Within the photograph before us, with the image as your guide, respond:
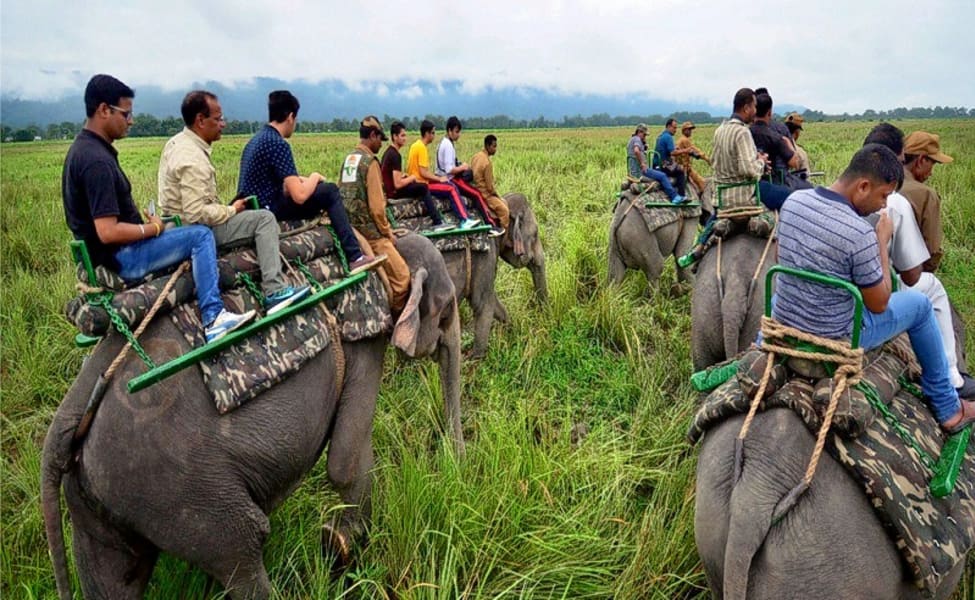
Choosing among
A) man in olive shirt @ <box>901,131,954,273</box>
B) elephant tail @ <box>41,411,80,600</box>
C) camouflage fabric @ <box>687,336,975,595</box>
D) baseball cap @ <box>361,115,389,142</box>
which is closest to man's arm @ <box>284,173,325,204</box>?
baseball cap @ <box>361,115,389,142</box>

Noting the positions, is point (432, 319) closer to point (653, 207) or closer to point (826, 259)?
point (826, 259)

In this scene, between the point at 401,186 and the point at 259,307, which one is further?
the point at 401,186

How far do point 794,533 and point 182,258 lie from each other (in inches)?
109

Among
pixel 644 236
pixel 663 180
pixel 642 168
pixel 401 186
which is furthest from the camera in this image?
pixel 642 168

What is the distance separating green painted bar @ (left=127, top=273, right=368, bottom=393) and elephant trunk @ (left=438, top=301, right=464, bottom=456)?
138cm

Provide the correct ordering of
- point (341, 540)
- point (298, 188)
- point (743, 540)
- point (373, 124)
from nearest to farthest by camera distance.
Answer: point (743, 540) < point (341, 540) < point (298, 188) < point (373, 124)

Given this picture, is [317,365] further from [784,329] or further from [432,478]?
[784,329]

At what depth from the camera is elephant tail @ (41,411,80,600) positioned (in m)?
2.48

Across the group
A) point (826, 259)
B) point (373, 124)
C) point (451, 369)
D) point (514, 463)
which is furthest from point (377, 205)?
point (826, 259)

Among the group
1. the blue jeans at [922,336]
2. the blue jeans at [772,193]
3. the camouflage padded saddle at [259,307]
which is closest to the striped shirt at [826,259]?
the blue jeans at [922,336]

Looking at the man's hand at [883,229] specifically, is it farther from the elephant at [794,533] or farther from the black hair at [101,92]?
the black hair at [101,92]

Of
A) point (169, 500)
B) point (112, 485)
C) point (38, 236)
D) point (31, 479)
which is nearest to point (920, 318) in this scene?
point (169, 500)

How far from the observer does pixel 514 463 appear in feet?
12.0

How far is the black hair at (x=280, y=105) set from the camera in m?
3.72
